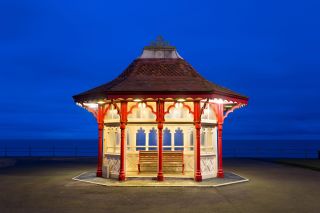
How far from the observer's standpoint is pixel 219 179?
15188 mm

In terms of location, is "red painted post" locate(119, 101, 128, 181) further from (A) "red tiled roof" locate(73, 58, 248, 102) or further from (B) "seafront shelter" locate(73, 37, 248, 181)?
(A) "red tiled roof" locate(73, 58, 248, 102)

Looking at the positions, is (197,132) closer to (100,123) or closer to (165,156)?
(165,156)

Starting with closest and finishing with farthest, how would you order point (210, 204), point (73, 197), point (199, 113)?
point (210, 204), point (73, 197), point (199, 113)

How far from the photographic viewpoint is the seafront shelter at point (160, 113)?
47.2 ft

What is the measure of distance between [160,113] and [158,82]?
4.62 ft

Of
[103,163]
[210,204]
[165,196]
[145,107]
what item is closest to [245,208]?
[210,204]

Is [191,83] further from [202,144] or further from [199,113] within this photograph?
[202,144]

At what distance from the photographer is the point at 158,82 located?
15.2 m

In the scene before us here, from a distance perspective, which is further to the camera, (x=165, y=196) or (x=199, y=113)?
(x=199, y=113)

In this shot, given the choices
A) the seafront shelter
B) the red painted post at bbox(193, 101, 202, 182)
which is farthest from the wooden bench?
the red painted post at bbox(193, 101, 202, 182)

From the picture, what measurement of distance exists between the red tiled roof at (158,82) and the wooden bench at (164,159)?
10.4 ft

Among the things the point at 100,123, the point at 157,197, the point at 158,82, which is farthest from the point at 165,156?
the point at 157,197

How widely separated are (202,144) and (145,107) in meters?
3.07

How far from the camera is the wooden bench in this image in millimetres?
16203
